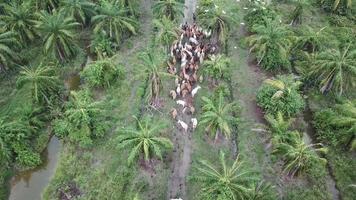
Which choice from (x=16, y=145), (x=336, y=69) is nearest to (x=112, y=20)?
(x=16, y=145)

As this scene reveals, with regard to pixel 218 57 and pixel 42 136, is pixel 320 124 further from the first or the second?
pixel 42 136

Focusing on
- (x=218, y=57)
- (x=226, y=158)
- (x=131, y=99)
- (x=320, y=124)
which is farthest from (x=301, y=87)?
(x=131, y=99)

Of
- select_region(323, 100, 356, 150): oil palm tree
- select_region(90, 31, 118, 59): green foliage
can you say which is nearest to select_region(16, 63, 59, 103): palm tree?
select_region(90, 31, 118, 59): green foliage

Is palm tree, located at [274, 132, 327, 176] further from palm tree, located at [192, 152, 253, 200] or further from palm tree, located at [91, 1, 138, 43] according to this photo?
palm tree, located at [91, 1, 138, 43]

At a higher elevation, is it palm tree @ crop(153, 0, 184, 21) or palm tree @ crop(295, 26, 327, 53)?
palm tree @ crop(153, 0, 184, 21)

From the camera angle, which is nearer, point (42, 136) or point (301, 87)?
point (42, 136)

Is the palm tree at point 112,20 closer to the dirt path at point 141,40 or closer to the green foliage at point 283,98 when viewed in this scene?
the dirt path at point 141,40
